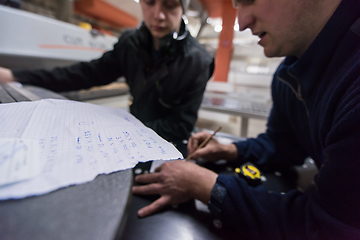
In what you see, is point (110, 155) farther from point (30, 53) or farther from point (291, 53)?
point (30, 53)

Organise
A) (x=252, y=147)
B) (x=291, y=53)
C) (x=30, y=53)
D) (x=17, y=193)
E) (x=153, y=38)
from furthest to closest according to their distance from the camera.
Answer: (x=30, y=53) → (x=153, y=38) → (x=252, y=147) → (x=291, y=53) → (x=17, y=193)

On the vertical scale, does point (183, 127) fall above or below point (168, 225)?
above

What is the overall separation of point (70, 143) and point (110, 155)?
65 mm

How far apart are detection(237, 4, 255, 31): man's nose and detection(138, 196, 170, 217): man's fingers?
1.86 ft

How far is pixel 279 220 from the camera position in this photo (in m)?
0.37

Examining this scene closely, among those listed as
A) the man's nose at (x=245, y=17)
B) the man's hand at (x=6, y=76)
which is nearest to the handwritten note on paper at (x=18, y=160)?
the man's nose at (x=245, y=17)

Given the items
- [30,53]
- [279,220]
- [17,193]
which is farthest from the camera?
[30,53]

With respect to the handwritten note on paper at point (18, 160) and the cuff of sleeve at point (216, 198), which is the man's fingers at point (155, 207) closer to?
the cuff of sleeve at point (216, 198)

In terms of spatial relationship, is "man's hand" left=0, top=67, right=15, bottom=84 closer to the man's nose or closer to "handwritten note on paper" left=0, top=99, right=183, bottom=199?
"handwritten note on paper" left=0, top=99, right=183, bottom=199

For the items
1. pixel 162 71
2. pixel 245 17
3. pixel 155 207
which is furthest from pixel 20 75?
pixel 245 17

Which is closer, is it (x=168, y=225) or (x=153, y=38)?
(x=168, y=225)

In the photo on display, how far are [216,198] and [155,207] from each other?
157mm

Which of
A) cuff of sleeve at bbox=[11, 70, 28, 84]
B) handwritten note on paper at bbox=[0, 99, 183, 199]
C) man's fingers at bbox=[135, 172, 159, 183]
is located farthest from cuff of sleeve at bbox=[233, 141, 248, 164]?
cuff of sleeve at bbox=[11, 70, 28, 84]

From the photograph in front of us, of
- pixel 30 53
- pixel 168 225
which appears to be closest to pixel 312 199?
pixel 168 225
